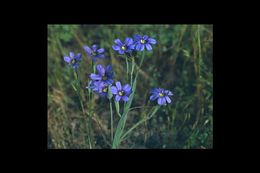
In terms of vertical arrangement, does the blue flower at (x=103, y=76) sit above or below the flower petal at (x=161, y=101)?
above

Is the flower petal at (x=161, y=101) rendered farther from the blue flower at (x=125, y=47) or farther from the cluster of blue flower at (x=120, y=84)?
the blue flower at (x=125, y=47)

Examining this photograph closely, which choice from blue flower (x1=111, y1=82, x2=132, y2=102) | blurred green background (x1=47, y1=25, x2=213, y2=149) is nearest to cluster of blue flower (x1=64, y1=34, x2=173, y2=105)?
blue flower (x1=111, y1=82, x2=132, y2=102)

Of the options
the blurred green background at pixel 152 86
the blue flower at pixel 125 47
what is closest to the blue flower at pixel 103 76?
the blue flower at pixel 125 47

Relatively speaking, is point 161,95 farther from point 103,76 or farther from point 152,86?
point 152,86

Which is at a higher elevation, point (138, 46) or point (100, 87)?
point (138, 46)

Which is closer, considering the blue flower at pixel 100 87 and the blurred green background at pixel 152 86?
the blue flower at pixel 100 87

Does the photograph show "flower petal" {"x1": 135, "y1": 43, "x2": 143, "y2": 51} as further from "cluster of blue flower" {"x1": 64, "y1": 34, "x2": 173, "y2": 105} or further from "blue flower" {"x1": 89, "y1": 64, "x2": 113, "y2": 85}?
"blue flower" {"x1": 89, "y1": 64, "x2": 113, "y2": 85}

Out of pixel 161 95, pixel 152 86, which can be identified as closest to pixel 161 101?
pixel 161 95

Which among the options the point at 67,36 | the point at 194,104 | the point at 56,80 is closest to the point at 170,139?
the point at 194,104

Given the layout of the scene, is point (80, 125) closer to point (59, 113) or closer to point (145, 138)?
point (59, 113)
